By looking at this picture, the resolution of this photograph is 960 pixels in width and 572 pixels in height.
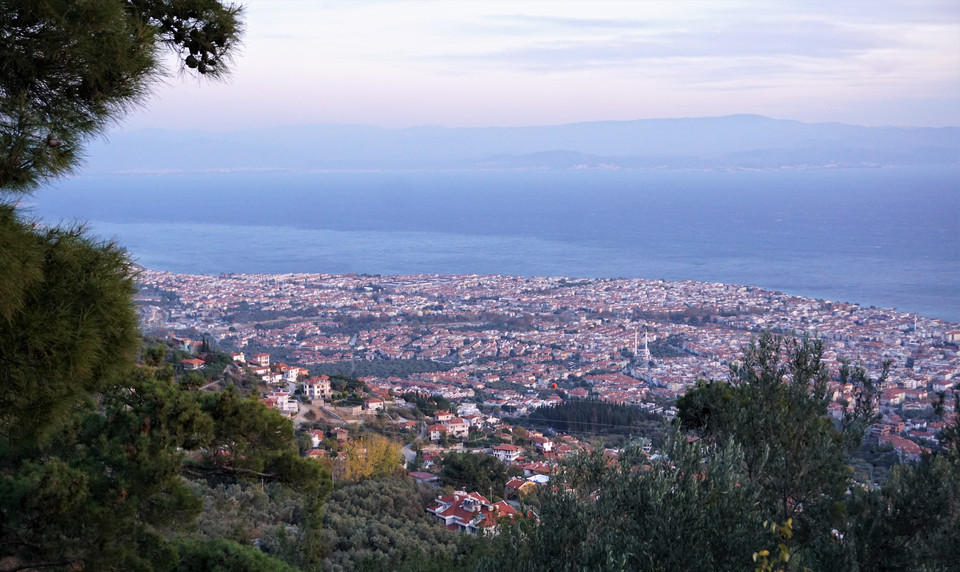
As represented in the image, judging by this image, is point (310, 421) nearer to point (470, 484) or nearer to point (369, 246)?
point (470, 484)

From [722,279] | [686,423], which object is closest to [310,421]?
[686,423]

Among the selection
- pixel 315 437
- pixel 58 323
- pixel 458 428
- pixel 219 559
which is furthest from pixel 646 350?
pixel 58 323

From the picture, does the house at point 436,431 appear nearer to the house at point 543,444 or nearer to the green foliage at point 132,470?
the house at point 543,444

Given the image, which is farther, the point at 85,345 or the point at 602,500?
the point at 602,500

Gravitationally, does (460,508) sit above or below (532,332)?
above

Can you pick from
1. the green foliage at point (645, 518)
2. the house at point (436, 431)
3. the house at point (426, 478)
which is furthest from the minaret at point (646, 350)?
the green foliage at point (645, 518)

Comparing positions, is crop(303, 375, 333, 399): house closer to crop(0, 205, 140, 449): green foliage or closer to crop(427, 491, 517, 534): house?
crop(427, 491, 517, 534): house

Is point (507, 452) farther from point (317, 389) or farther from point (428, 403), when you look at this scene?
point (317, 389)

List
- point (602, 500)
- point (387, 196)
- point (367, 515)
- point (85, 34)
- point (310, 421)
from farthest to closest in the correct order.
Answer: point (387, 196)
point (310, 421)
point (367, 515)
point (602, 500)
point (85, 34)
